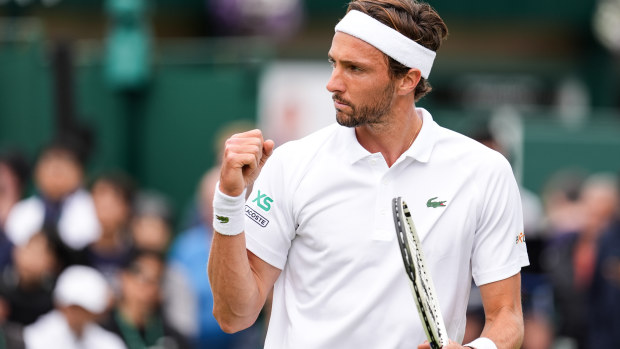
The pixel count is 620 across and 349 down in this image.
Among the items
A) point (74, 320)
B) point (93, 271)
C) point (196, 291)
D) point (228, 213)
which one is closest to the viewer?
point (228, 213)

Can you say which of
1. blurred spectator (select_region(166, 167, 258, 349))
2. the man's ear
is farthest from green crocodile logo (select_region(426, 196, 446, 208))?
blurred spectator (select_region(166, 167, 258, 349))

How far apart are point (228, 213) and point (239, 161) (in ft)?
0.56

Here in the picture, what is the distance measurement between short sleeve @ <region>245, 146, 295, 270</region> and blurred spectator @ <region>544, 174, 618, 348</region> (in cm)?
528

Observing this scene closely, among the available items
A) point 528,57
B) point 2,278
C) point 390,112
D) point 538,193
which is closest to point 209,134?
point 538,193

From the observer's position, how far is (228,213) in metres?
4.01

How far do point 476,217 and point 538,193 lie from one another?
9.59 meters

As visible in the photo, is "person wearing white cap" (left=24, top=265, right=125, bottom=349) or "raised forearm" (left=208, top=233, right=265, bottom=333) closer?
"raised forearm" (left=208, top=233, right=265, bottom=333)

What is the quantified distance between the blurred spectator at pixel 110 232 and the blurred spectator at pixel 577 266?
122 inches

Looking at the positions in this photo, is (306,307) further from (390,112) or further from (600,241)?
(600,241)

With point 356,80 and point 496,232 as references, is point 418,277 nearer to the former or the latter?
point 496,232

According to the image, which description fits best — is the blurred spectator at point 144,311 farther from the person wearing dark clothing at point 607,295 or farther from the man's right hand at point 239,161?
the man's right hand at point 239,161

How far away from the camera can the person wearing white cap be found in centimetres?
832

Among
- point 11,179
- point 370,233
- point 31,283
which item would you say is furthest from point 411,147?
point 11,179

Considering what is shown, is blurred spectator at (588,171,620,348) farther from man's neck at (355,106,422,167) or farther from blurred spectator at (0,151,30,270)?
man's neck at (355,106,422,167)
